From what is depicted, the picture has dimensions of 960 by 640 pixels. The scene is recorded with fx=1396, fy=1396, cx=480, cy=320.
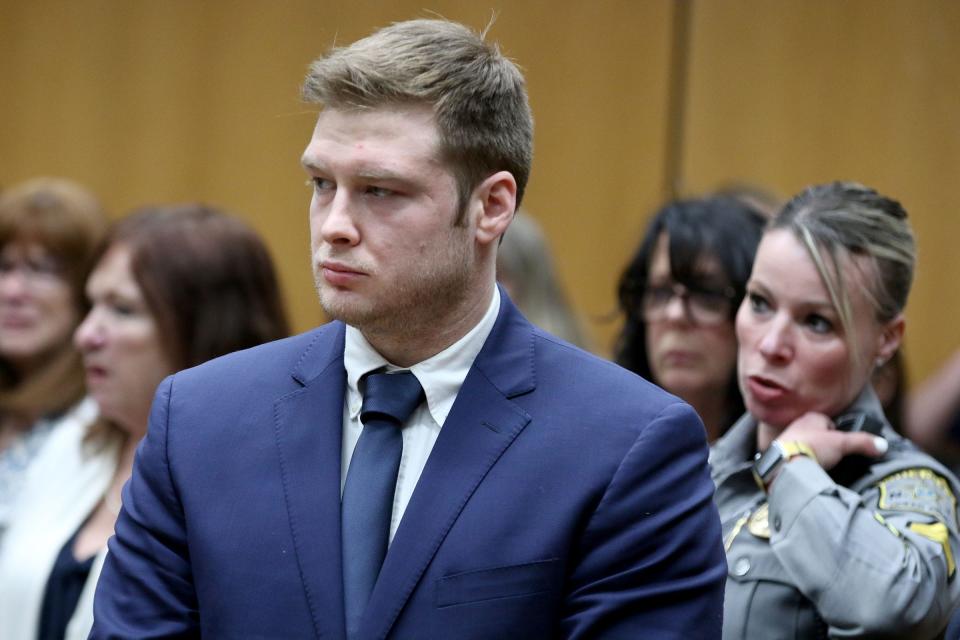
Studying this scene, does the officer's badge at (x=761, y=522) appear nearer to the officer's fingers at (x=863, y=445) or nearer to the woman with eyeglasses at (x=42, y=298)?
the officer's fingers at (x=863, y=445)

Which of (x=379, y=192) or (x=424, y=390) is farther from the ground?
(x=379, y=192)

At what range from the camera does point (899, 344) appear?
2303 millimetres

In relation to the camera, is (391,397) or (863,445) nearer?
(391,397)

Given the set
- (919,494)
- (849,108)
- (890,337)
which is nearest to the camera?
(919,494)

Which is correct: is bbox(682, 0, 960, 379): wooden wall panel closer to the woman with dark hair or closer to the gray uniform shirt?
the woman with dark hair

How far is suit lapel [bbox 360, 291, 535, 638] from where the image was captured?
1.58 metres

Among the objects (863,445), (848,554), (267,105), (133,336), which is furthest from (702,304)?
(267,105)

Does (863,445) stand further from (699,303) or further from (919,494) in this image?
(699,303)

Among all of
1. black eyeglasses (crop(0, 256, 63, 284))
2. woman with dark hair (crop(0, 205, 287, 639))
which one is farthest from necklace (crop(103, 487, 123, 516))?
black eyeglasses (crop(0, 256, 63, 284))

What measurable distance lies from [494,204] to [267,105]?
3.21 metres

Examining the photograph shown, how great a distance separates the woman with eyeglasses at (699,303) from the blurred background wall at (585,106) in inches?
65.9

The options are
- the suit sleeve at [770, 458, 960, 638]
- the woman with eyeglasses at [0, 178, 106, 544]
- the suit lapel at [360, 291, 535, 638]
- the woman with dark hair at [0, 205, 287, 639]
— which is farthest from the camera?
the woman with eyeglasses at [0, 178, 106, 544]

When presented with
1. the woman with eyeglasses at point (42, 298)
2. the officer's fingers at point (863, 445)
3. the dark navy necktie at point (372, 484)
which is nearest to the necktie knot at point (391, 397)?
the dark navy necktie at point (372, 484)

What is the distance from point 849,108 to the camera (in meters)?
4.53
